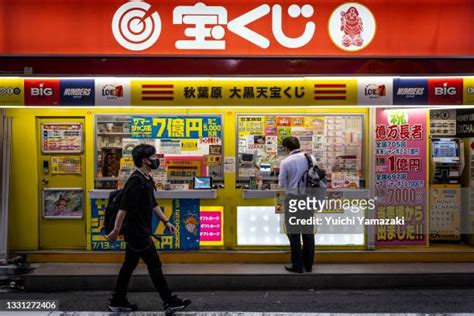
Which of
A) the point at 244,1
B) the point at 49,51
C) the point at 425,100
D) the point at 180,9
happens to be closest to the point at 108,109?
the point at 49,51

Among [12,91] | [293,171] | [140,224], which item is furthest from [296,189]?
[12,91]

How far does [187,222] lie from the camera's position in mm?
8938

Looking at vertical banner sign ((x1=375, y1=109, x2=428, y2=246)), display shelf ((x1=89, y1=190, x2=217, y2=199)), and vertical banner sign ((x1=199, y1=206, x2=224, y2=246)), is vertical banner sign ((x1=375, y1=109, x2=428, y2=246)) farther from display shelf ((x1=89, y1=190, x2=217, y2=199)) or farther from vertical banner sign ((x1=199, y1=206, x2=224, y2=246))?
display shelf ((x1=89, y1=190, x2=217, y2=199))

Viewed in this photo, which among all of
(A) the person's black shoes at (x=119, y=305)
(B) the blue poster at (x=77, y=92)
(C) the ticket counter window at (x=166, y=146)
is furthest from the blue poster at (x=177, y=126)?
(A) the person's black shoes at (x=119, y=305)

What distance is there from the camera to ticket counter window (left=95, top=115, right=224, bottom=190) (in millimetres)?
8945

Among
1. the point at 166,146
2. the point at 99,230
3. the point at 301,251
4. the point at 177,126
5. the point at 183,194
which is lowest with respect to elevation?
the point at 301,251

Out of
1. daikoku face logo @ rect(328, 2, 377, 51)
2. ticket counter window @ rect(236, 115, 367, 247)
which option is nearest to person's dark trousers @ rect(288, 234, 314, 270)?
ticket counter window @ rect(236, 115, 367, 247)

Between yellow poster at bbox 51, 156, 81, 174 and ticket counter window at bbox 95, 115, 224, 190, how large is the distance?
1.11 feet

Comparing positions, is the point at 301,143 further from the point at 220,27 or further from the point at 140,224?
the point at 140,224

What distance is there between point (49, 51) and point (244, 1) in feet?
9.82

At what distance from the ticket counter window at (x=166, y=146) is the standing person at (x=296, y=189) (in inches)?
49.9

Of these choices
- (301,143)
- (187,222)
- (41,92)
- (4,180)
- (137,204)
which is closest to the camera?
(137,204)

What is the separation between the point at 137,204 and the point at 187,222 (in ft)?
8.47

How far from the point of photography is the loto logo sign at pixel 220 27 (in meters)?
8.72
